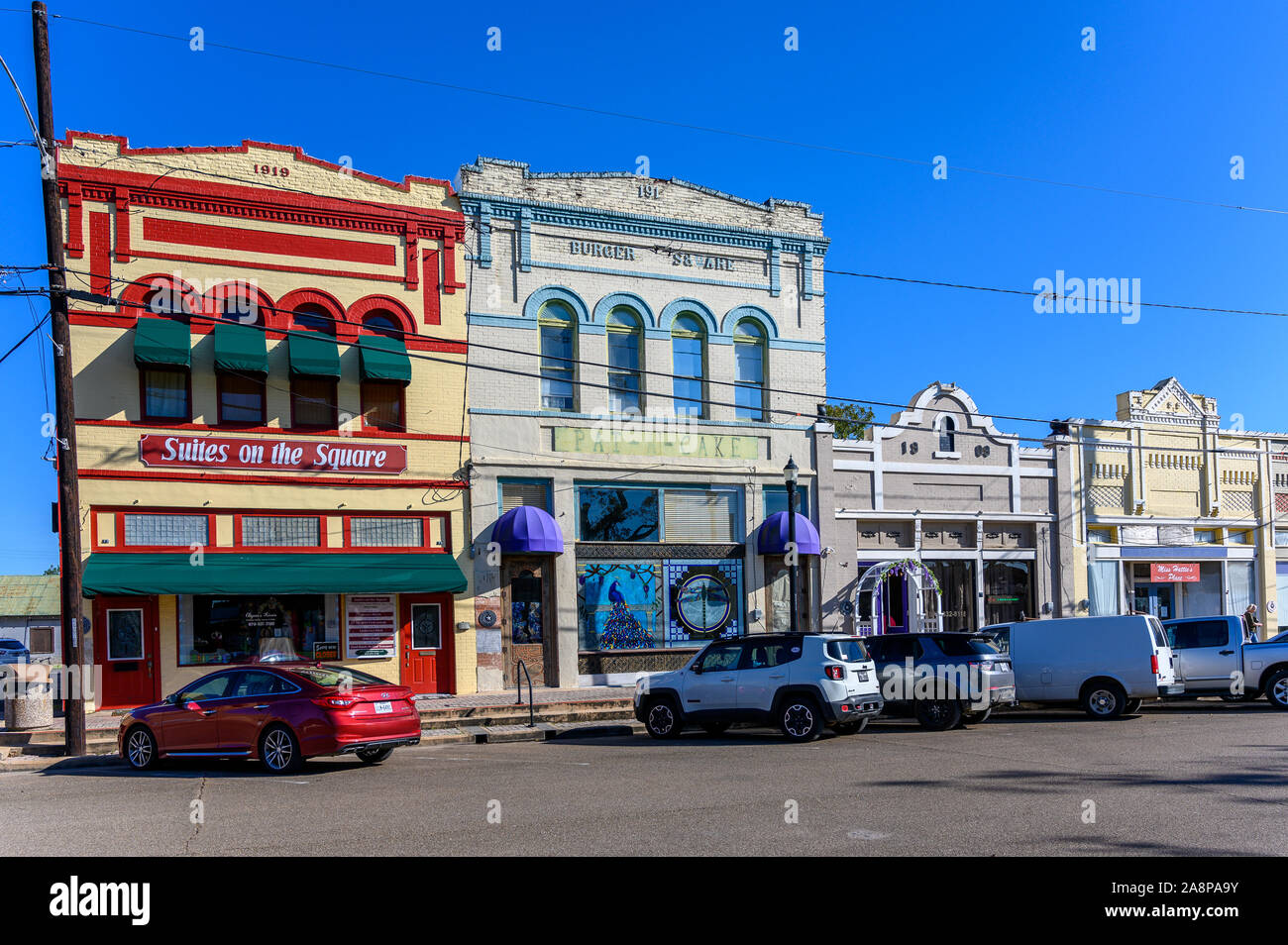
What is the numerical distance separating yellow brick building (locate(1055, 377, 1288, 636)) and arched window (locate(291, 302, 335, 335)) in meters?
18.6

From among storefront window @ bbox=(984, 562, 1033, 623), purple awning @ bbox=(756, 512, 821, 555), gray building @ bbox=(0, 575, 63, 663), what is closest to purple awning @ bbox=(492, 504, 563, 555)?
purple awning @ bbox=(756, 512, 821, 555)

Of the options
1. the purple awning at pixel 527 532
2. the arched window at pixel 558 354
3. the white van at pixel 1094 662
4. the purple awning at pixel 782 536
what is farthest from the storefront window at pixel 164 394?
the white van at pixel 1094 662

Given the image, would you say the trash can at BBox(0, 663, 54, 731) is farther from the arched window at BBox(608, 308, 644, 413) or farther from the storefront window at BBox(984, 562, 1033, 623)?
the storefront window at BBox(984, 562, 1033, 623)

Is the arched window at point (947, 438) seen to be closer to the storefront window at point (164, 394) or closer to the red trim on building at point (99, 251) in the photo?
the storefront window at point (164, 394)

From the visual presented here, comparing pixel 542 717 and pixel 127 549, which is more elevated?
pixel 127 549

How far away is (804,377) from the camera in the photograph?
2730 centimetres

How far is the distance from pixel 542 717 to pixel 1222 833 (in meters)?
13.2

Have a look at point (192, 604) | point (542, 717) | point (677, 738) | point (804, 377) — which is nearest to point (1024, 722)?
point (677, 738)

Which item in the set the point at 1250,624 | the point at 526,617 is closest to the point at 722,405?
the point at 526,617

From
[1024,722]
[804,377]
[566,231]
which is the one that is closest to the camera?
[1024,722]

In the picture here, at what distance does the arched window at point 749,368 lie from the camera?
88.4 ft

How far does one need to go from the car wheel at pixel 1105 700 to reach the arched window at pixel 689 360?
10778 mm
